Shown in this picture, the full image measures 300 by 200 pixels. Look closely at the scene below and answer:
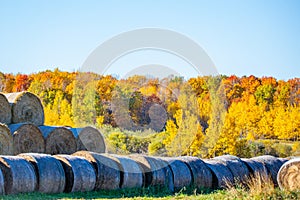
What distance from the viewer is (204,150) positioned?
43.8 meters

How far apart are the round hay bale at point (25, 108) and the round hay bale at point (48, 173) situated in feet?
21.9

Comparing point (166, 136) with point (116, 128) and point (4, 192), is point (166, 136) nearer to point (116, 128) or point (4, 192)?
point (116, 128)

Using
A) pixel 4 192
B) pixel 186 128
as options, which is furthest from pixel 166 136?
pixel 4 192

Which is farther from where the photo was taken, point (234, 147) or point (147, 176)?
point (234, 147)

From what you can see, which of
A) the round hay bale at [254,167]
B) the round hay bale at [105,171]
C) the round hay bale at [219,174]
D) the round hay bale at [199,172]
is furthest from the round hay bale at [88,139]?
the round hay bale at [254,167]

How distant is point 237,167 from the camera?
2191 centimetres

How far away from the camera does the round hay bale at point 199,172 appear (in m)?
19.7

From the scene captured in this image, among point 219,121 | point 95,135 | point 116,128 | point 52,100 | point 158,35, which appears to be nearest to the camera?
point 158,35

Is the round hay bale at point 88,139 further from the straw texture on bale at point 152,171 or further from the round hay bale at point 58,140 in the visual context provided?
the straw texture on bale at point 152,171

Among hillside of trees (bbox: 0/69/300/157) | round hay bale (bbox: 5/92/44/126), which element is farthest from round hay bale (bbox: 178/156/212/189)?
hillside of trees (bbox: 0/69/300/157)

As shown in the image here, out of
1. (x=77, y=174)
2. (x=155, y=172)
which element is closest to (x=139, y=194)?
(x=77, y=174)

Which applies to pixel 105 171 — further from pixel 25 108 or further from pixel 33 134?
pixel 25 108

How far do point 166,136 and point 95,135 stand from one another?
16.0 meters

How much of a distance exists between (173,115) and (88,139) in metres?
18.3
